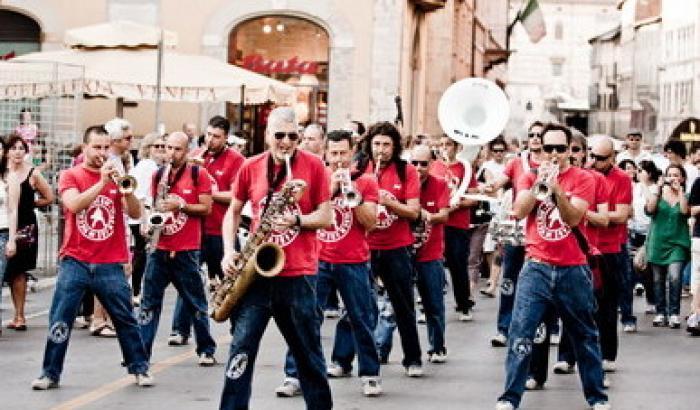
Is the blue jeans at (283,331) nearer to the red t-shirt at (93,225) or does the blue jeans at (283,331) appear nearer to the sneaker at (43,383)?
the red t-shirt at (93,225)

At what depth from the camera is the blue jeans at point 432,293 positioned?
45.1 ft

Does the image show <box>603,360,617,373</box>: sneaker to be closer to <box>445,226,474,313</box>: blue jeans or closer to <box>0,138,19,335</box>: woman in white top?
<box>445,226,474,313</box>: blue jeans

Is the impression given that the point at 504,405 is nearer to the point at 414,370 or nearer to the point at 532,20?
the point at 414,370

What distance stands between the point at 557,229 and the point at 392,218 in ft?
6.42

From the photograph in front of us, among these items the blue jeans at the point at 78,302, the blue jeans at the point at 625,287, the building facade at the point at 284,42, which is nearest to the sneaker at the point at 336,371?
the blue jeans at the point at 78,302

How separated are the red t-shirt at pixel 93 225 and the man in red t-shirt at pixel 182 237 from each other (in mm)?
1144

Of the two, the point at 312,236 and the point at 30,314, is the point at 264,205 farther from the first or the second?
the point at 30,314

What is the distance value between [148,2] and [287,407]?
69.2 ft

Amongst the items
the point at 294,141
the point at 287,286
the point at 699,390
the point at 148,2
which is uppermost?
the point at 148,2

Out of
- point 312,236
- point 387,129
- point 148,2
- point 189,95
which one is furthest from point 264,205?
point 148,2

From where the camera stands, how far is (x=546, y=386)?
12922 millimetres

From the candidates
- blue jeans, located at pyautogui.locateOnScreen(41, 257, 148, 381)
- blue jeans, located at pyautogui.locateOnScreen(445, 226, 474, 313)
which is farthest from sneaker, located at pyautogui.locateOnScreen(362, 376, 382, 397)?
blue jeans, located at pyautogui.locateOnScreen(445, 226, 474, 313)

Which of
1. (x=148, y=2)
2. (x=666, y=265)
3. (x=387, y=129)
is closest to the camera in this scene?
(x=387, y=129)

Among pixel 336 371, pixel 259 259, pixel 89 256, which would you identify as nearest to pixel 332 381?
pixel 336 371
